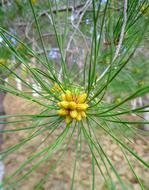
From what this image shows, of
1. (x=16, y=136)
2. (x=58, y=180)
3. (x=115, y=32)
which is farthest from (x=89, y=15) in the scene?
(x=16, y=136)

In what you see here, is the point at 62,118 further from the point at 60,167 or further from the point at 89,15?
the point at 60,167

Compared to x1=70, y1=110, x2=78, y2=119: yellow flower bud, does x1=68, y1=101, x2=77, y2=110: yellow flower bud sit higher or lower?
higher

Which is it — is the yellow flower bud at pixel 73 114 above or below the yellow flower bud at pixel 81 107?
below

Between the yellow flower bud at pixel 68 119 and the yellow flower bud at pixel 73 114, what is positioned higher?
the yellow flower bud at pixel 73 114

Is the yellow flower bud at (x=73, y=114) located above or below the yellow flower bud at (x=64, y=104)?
below

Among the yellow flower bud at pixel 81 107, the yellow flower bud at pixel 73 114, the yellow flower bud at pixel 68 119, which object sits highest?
the yellow flower bud at pixel 81 107

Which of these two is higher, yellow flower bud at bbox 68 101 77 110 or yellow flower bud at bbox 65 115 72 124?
yellow flower bud at bbox 68 101 77 110

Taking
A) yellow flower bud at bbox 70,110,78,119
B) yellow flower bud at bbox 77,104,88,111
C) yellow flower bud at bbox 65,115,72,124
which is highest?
yellow flower bud at bbox 77,104,88,111

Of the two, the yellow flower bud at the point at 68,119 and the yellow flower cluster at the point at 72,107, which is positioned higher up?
the yellow flower cluster at the point at 72,107
